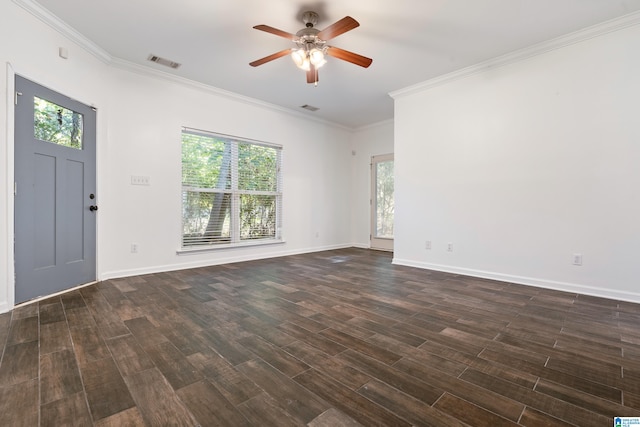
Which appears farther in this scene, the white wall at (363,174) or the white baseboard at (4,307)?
the white wall at (363,174)

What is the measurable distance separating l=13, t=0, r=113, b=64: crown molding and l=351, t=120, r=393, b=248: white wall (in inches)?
189

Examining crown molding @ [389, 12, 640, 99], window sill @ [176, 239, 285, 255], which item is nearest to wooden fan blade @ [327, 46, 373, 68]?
crown molding @ [389, 12, 640, 99]

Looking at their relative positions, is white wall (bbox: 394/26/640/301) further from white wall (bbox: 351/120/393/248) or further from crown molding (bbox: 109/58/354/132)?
crown molding (bbox: 109/58/354/132)

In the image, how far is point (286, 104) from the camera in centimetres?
529

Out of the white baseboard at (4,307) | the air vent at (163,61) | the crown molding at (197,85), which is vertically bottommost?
the white baseboard at (4,307)

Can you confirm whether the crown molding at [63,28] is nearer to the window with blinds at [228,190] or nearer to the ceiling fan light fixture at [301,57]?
the window with blinds at [228,190]

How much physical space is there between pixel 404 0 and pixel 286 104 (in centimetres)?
302

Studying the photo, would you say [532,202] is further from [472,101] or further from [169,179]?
[169,179]

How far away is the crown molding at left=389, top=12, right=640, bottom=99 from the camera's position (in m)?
2.90

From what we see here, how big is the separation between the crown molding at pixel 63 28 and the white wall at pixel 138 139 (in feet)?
0.16

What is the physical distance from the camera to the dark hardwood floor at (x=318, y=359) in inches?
51.3

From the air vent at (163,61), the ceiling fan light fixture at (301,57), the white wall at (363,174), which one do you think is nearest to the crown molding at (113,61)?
the air vent at (163,61)

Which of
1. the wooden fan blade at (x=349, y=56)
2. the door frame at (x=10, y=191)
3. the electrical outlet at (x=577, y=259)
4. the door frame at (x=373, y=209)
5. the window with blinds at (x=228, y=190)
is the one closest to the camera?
the door frame at (x=10, y=191)

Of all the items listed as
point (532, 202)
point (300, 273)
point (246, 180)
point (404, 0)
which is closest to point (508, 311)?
point (532, 202)
